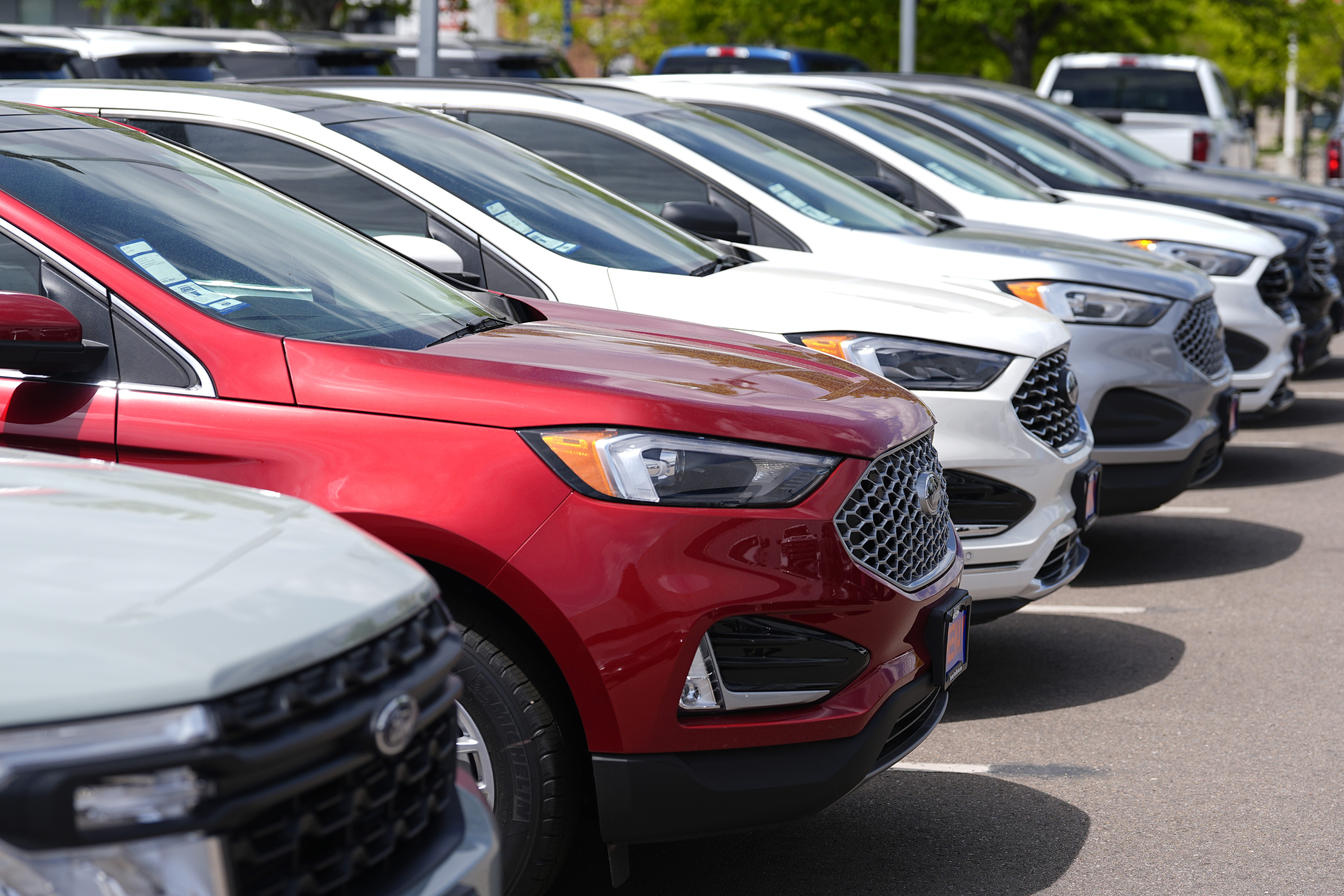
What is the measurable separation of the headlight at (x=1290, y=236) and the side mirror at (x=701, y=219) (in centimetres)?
527

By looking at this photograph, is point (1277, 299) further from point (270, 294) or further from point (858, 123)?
point (270, 294)

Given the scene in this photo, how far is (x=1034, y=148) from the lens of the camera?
11.1 meters

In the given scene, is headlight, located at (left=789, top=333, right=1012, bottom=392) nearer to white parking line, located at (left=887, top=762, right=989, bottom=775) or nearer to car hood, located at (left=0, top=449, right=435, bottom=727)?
white parking line, located at (left=887, top=762, right=989, bottom=775)

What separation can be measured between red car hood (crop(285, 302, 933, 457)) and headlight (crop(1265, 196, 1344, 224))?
9253mm

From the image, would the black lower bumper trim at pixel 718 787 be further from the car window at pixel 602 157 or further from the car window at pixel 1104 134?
the car window at pixel 1104 134

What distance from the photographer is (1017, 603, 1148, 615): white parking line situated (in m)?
6.24

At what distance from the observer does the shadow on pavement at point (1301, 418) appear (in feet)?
34.2

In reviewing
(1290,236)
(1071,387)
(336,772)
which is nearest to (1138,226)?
(1290,236)

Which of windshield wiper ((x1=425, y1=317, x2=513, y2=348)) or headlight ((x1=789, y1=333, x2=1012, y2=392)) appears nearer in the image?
windshield wiper ((x1=425, y1=317, x2=513, y2=348))

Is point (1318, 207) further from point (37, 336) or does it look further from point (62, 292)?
point (37, 336)

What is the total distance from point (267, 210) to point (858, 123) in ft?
18.5

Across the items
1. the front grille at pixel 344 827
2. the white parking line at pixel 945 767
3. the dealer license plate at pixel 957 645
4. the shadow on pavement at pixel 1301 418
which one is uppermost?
the front grille at pixel 344 827

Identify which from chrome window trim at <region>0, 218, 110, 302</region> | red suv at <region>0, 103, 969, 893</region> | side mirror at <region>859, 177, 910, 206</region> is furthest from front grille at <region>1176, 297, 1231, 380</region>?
chrome window trim at <region>0, 218, 110, 302</region>

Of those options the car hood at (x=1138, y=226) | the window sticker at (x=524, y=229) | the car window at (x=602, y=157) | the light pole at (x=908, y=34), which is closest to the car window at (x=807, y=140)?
the car hood at (x=1138, y=226)
